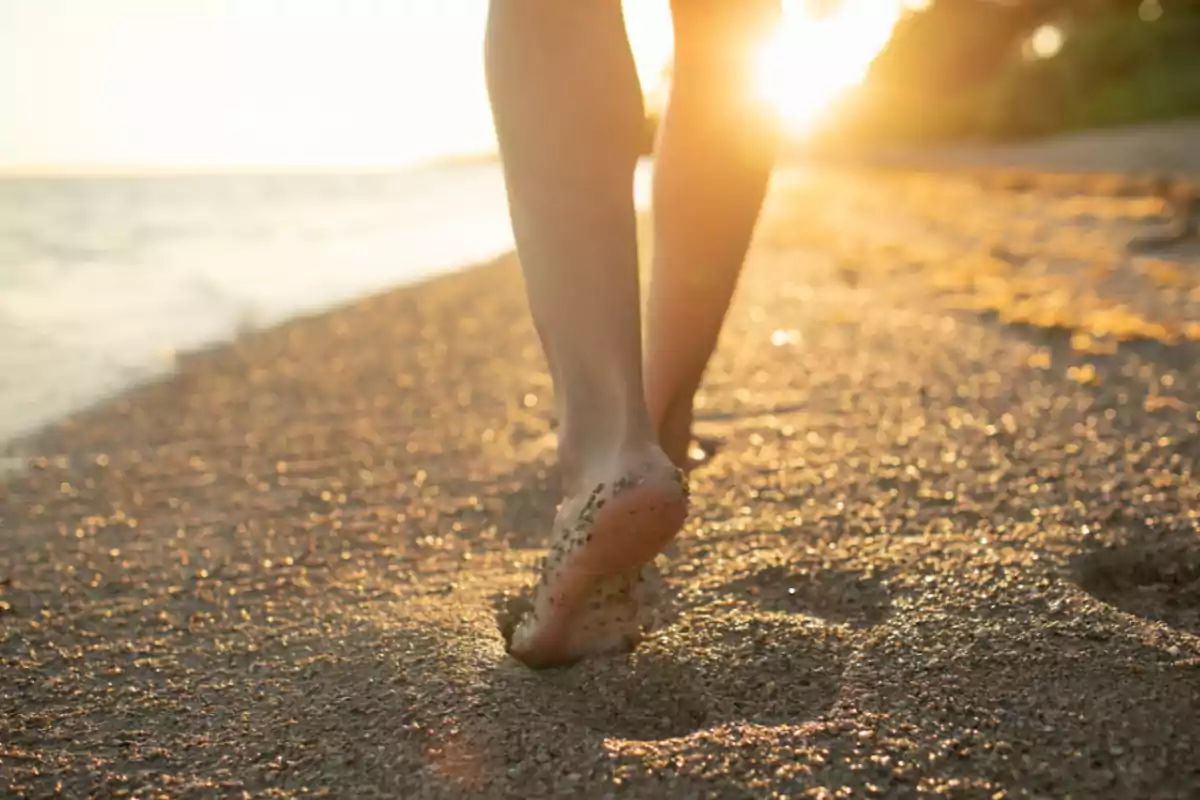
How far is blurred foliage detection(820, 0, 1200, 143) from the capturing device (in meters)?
15.8

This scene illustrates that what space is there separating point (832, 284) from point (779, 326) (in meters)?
0.73

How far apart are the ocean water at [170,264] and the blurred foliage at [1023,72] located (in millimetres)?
9325

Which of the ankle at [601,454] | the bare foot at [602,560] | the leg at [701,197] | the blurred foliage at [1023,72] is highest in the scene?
the blurred foliage at [1023,72]

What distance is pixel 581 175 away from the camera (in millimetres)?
957

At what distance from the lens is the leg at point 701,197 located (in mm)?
1153

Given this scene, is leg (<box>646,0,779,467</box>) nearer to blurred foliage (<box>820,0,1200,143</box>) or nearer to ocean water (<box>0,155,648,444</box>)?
ocean water (<box>0,155,648,444</box>)

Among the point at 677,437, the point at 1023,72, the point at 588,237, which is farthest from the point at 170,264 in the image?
the point at 1023,72

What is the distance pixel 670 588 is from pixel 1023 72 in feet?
58.0

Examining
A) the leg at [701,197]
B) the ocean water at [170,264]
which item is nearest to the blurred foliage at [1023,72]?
the ocean water at [170,264]

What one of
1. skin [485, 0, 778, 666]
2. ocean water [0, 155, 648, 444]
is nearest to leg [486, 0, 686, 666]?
skin [485, 0, 778, 666]

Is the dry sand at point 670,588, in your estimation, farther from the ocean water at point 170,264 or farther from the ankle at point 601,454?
the ocean water at point 170,264

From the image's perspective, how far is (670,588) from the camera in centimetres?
117

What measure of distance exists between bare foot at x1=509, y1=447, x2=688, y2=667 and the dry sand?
32 mm

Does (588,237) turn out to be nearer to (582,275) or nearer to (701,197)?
(582,275)
